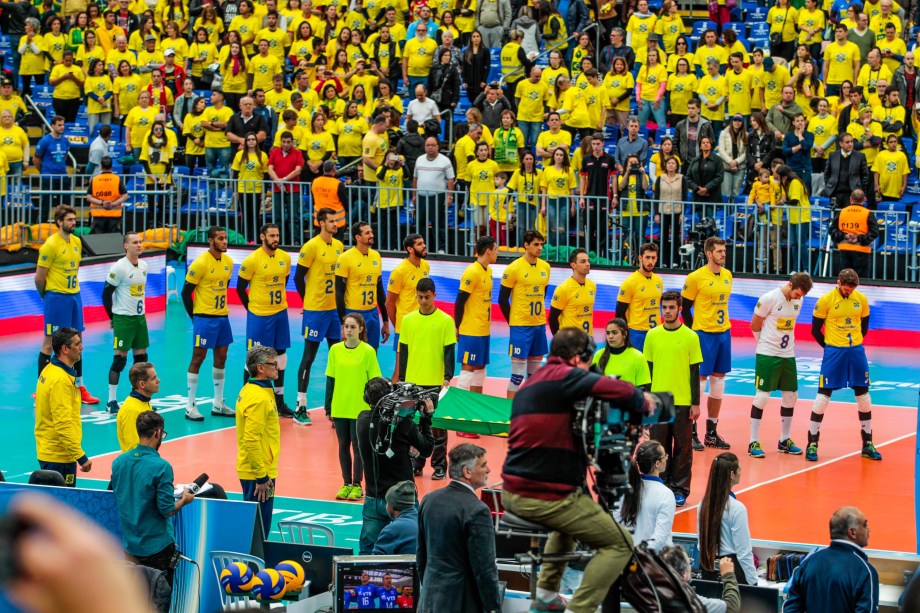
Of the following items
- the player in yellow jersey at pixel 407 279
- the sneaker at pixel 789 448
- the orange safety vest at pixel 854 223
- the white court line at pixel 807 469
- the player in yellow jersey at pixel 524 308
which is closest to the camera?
the white court line at pixel 807 469

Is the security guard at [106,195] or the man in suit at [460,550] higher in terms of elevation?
the security guard at [106,195]

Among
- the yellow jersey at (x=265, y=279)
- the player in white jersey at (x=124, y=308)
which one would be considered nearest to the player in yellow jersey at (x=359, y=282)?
the yellow jersey at (x=265, y=279)

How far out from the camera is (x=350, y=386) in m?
13.1

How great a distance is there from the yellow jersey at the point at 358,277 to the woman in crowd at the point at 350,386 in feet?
11.5

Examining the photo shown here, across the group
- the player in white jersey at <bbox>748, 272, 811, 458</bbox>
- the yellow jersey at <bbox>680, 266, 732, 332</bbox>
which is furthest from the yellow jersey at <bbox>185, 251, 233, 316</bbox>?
the player in white jersey at <bbox>748, 272, 811, 458</bbox>

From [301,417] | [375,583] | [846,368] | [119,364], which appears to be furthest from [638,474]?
[119,364]

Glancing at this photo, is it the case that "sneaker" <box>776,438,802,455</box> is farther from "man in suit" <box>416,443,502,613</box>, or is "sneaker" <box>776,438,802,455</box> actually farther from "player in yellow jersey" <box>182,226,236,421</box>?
"man in suit" <box>416,443,502,613</box>

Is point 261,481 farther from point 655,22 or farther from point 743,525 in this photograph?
point 655,22

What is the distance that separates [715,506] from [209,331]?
30.5 ft

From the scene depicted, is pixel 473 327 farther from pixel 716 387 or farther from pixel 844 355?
pixel 844 355

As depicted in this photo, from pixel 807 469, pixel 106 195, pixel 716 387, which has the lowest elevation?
pixel 807 469

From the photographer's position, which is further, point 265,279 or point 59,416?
point 265,279

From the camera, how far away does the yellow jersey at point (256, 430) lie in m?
11.0

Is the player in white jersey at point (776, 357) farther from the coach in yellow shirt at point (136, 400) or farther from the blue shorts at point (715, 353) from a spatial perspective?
the coach in yellow shirt at point (136, 400)
